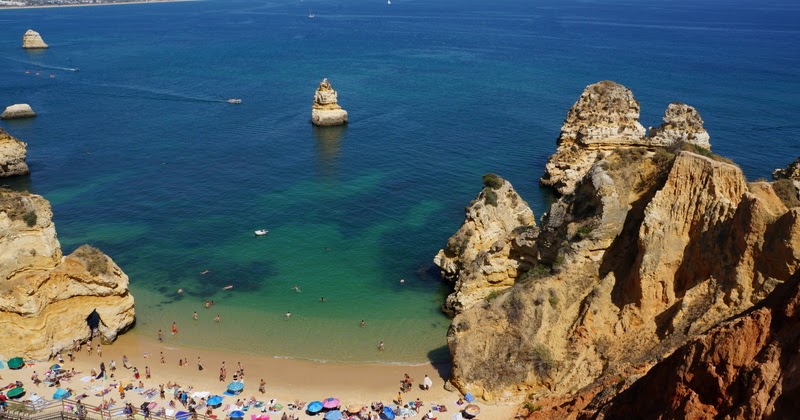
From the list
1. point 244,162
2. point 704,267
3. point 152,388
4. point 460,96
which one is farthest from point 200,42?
point 704,267

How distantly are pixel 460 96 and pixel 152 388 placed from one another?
86395 millimetres

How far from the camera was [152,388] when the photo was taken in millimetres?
39625

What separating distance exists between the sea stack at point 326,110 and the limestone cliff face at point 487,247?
172 ft

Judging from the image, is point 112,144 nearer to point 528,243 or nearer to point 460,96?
point 460,96

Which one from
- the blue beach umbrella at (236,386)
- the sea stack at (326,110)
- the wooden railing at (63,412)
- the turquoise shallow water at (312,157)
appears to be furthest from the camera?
the sea stack at (326,110)

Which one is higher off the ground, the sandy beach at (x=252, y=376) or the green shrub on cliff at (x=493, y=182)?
the green shrub on cliff at (x=493, y=182)

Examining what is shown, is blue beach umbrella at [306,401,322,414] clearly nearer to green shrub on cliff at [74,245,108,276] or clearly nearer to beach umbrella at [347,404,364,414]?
beach umbrella at [347,404,364,414]

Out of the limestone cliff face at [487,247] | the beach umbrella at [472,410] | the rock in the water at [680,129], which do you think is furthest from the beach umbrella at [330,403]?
the rock in the water at [680,129]

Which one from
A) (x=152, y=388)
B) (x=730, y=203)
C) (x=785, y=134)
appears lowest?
(x=152, y=388)

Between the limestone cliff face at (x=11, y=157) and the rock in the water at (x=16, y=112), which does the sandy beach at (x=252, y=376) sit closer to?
the limestone cliff face at (x=11, y=157)

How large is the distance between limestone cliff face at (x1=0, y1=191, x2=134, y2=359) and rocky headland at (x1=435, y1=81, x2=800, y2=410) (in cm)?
2252

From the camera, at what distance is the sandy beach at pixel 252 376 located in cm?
3819

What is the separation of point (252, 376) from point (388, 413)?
9.69m

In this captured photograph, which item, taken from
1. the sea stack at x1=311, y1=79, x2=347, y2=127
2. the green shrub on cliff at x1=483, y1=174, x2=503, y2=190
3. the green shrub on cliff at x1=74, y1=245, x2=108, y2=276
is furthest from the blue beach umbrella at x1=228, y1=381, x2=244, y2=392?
the sea stack at x1=311, y1=79, x2=347, y2=127
